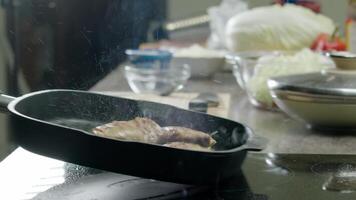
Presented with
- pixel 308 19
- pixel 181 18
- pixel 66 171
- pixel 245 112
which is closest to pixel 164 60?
pixel 245 112

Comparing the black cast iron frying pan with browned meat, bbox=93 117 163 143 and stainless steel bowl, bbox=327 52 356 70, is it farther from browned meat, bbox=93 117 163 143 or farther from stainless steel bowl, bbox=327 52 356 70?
stainless steel bowl, bbox=327 52 356 70

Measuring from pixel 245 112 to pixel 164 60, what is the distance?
0.35 m

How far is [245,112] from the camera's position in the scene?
1108 mm

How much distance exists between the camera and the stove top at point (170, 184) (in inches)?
23.4

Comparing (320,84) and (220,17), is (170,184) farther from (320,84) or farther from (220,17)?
(220,17)

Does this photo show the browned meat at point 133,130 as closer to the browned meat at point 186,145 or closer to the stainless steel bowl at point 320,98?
the browned meat at point 186,145

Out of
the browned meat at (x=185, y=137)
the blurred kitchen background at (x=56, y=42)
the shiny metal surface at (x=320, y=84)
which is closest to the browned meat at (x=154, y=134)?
the browned meat at (x=185, y=137)

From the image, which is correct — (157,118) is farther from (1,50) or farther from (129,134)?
(1,50)

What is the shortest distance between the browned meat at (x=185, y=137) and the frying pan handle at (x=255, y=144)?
0.14 feet

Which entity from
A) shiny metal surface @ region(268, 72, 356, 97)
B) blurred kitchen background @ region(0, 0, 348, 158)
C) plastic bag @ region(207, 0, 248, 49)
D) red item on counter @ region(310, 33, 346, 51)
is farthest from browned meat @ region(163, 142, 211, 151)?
plastic bag @ region(207, 0, 248, 49)

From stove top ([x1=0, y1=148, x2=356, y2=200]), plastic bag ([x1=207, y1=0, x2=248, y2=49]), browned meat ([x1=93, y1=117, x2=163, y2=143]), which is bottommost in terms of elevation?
plastic bag ([x1=207, y1=0, x2=248, y2=49])

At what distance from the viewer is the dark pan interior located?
0.68 metres

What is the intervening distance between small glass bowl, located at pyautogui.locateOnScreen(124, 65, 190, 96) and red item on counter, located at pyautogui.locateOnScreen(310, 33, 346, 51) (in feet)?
1.29

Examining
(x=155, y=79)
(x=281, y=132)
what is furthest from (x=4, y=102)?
(x=155, y=79)
